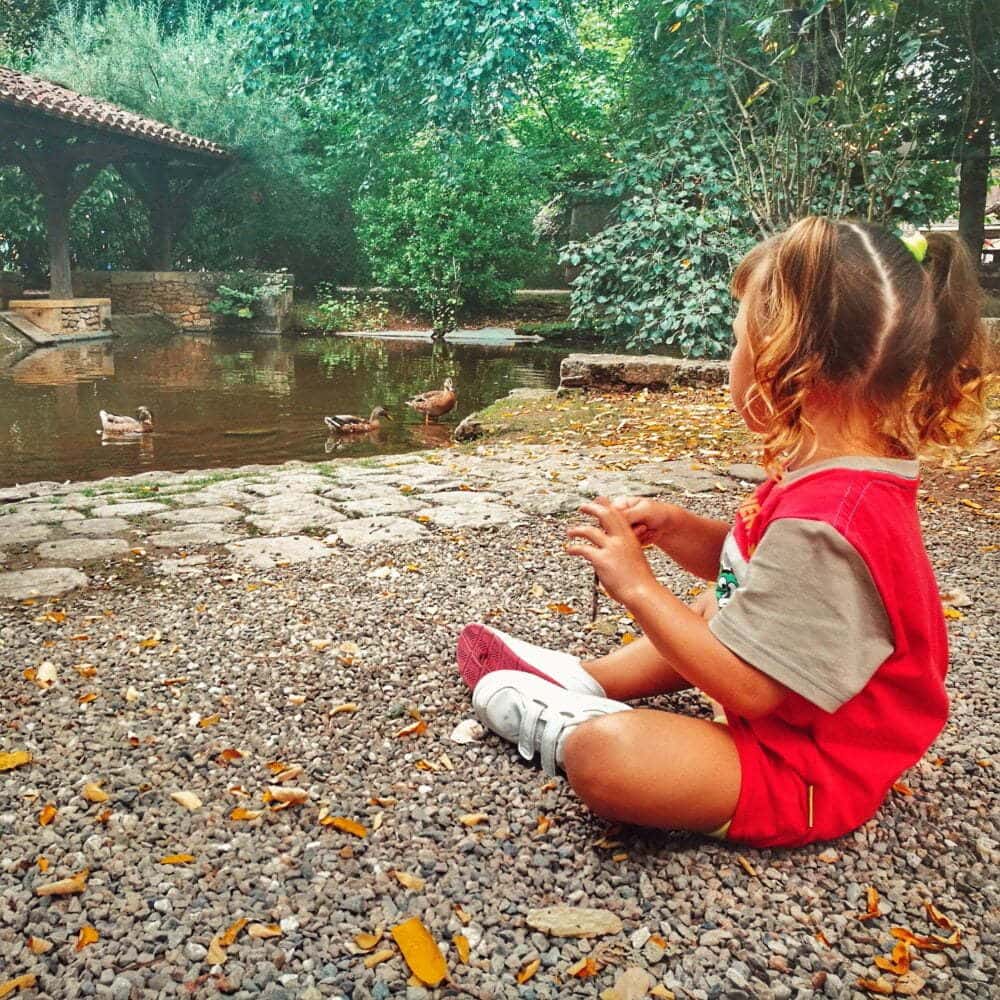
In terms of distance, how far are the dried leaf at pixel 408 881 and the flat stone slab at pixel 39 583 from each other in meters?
2.04

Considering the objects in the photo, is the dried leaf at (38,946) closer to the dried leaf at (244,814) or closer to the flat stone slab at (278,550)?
the dried leaf at (244,814)

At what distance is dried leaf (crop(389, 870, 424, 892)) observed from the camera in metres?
1.65

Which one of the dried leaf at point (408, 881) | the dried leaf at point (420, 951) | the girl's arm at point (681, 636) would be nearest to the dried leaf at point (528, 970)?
the dried leaf at point (420, 951)

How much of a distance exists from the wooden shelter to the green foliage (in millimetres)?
4285

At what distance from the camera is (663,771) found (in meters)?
1.66

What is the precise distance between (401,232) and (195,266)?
6.21 metres

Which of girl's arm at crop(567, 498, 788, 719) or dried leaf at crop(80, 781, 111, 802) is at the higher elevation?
girl's arm at crop(567, 498, 788, 719)

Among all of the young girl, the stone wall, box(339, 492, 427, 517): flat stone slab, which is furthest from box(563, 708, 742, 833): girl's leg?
the stone wall

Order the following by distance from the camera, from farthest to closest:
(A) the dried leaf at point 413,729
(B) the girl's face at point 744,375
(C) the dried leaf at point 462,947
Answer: (A) the dried leaf at point 413,729, (B) the girl's face at point 744,375, (C) the dried leaf at point 462,947

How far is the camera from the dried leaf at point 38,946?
1.48 metres

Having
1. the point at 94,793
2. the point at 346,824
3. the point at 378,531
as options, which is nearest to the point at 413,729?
the point at 346,824

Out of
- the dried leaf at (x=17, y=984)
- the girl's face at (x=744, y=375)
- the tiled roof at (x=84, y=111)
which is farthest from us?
the tiled roof at (x=84, y=111)

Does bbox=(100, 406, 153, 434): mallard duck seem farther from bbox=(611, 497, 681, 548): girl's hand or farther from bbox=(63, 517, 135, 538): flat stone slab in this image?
bbox=(611, 497, 681, 548): girl's hand

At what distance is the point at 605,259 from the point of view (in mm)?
10367
